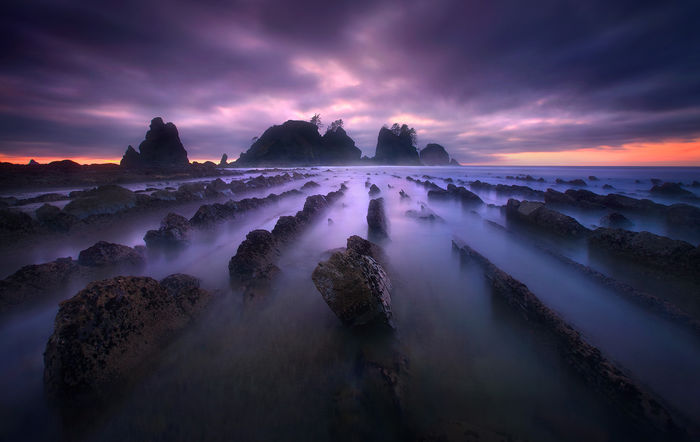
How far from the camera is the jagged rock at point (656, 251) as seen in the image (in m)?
3.89

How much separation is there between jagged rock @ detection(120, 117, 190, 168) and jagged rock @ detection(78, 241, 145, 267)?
286 ft

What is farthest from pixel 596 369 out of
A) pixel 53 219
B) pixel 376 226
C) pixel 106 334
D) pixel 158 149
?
pixel 158 149

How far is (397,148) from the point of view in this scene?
122 meters

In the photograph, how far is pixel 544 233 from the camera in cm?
701

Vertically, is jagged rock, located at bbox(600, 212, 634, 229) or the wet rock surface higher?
jagged rock, located at bbox(600, 212, 634, 229)

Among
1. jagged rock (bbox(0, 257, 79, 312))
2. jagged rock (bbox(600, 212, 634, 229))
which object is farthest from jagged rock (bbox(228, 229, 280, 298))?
jagged rock (bbox(600, 212, 634, 229))

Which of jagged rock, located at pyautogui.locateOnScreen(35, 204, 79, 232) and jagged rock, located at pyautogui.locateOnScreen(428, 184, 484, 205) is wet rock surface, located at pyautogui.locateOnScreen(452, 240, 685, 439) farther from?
jagged rock, located at pyautogui.locateOnScreen(35, 204, 79, 232)

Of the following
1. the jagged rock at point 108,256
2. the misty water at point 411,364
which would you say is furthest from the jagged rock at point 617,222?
the jagged rock at point 108,256

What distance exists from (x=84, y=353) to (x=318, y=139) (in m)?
123

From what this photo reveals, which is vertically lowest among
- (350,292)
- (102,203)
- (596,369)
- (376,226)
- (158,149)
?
(596,369)

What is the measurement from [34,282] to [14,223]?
5000 mm

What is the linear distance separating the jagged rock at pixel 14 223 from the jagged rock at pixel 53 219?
0.87 ft

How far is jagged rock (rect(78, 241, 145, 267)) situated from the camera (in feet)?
15.1

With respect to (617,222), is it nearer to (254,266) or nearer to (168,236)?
(254,266)
